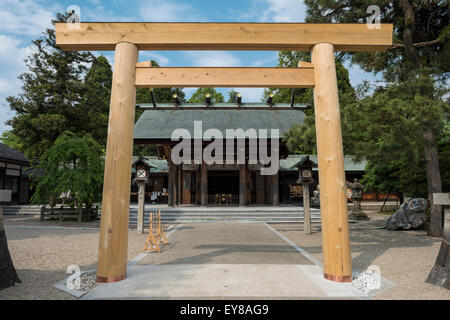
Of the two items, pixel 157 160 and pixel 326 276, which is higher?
pixel 157 160

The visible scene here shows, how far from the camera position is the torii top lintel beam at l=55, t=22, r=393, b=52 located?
13.4ft

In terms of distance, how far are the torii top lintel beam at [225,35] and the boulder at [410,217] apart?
319 inches

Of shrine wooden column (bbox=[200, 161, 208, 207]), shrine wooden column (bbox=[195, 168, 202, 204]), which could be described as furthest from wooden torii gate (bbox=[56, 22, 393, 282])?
shrine wooden column (bbox=[195, 168, 202, 204])

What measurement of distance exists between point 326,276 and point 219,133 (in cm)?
1170

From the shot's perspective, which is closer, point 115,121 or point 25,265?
point 115,121

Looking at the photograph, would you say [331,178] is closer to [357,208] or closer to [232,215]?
[232,215]

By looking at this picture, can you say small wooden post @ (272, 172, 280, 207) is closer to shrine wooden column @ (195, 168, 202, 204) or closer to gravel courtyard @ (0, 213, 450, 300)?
shrine wooden column @ (195, 168, 202, 204)

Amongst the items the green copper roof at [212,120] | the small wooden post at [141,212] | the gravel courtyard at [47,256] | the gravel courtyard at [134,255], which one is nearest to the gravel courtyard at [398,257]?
the gravel courtyard at [134,255]

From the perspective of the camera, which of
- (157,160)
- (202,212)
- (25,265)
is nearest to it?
(25,265)

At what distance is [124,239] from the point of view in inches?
149

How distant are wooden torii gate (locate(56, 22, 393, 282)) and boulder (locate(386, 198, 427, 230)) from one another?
7859 mm

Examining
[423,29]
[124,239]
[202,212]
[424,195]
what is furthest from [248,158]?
[124,239]

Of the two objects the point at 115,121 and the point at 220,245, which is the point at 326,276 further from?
the point at 115,121

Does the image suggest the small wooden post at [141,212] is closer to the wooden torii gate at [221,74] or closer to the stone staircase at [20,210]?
the wooden torii gate at [221,74]
